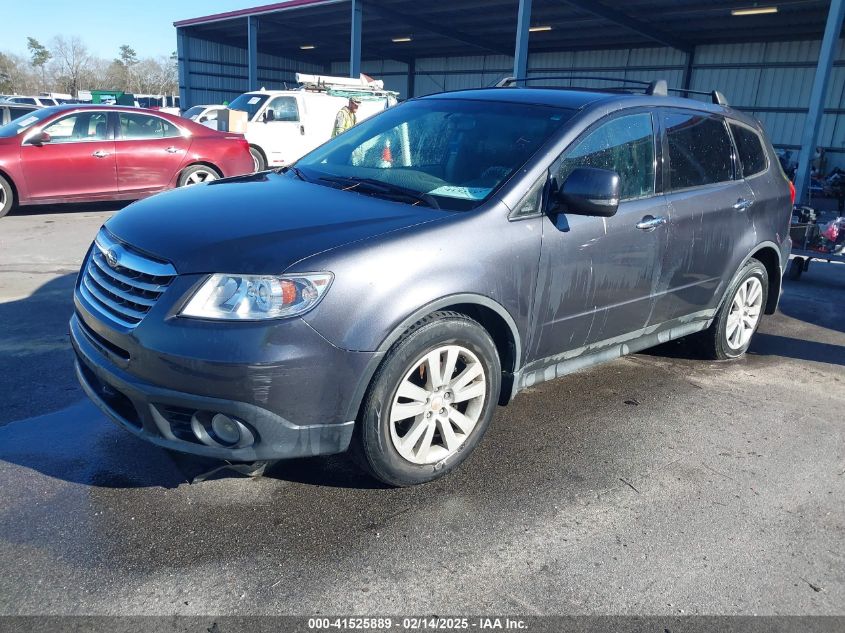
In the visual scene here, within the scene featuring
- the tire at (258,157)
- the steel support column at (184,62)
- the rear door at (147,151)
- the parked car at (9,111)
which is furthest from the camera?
the steel support column at (184,62)

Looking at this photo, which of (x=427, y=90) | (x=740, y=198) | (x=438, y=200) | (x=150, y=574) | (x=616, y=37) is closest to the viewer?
(x=150, y=574)

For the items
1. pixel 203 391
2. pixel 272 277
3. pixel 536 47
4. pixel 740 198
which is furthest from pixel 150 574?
pixel 536 47

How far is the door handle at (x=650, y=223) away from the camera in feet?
12.5

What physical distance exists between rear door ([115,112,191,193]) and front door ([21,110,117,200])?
0.17 metres

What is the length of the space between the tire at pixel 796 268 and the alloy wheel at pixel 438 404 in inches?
244

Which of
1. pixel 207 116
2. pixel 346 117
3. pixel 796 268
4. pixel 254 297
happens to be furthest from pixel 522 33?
pixel 254 297

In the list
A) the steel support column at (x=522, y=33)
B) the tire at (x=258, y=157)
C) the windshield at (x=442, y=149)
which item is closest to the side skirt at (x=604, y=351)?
the windshield at (x=442, y=149)

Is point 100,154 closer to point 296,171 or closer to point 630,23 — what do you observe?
point 296,171

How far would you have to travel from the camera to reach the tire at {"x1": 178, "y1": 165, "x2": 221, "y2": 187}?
10.6 metres

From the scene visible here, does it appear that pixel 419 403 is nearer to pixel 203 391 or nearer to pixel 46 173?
pixel 203 391

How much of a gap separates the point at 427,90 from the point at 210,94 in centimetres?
1101

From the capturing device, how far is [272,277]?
8.55 feet

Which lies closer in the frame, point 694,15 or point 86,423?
point 86,423

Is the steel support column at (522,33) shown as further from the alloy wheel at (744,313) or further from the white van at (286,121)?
the alloy wheel at (744,313)
